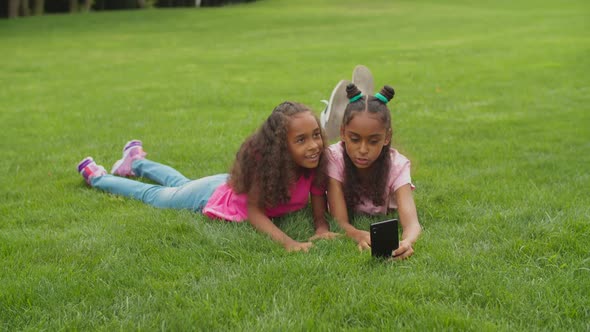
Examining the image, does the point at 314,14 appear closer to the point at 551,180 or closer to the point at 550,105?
the point at 550,105

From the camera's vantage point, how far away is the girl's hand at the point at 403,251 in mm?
3722

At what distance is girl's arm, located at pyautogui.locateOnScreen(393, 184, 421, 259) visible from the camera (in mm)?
3754

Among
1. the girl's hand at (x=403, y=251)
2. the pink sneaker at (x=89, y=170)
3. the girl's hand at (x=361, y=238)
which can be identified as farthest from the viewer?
the pink sneaker at (x=89, y=170)

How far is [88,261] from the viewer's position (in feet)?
12.6

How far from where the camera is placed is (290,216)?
15.2 feet

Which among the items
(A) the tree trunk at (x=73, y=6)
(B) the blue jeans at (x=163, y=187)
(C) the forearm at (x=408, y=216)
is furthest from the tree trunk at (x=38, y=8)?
(C) the forearm at (x=408, y=216)

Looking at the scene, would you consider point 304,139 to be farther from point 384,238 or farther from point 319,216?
point 384,238

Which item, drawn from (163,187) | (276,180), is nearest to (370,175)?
(276,180)

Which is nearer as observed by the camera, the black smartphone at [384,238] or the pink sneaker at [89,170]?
the black smartphone at [384,238]

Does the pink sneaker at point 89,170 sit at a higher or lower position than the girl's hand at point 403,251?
lower

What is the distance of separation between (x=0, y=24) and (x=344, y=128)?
2573cm

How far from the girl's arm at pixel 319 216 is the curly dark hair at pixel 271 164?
10 cm

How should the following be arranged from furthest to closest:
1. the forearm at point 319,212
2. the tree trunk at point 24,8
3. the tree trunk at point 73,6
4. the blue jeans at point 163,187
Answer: the tree trunk at point 73,6 → the tree trunk at point 24,8 → the blue jeans at point 163,187 → the forearm at point 319,212

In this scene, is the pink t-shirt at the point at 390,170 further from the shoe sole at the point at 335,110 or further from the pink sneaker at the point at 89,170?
the pink sneaker at the point at 89,170
